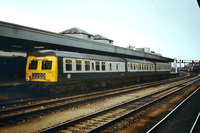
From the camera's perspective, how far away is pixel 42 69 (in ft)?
43.0

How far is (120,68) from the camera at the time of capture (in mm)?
21969

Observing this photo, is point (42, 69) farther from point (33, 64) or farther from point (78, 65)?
point (78, 65)

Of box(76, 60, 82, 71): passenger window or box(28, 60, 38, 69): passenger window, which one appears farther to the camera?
box(76, 60, 82, 71): passenger window

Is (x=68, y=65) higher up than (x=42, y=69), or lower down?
higher up

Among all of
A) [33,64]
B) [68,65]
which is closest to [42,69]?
[33,64]

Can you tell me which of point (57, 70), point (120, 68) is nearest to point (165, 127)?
point (57, 70)

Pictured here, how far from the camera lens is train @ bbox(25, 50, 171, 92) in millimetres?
12977

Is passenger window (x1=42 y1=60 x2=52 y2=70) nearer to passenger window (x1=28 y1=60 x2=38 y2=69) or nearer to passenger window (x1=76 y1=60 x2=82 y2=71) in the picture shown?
passenger window (x1=28 y1=60 x2=38 y2=69)

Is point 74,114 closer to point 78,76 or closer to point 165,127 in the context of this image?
point 165,127

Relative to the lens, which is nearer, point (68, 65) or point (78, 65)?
point (68, 65)

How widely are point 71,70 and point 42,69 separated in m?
2.27

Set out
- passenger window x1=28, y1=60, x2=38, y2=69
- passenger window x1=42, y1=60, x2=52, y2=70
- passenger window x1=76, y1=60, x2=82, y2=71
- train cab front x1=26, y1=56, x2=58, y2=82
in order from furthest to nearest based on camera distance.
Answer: passenger window x1=76, y1=60, x2=82, y2=71 < passenger window x1=28, y1=60, x2=38, y2=69 < passenger window x1=42, y1=60, x2=52, y2=70 < train cab front x1=26, y1=56, x2=58, y2=82

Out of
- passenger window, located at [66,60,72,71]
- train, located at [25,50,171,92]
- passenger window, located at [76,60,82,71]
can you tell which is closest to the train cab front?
train, located at [25,50,171,92]

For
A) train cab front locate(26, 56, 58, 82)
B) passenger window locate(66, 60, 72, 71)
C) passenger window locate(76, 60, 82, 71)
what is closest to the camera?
train cab front locate(26, 56, 58, 82)
